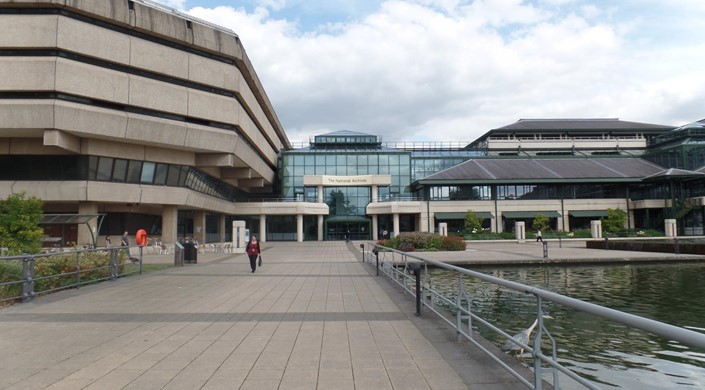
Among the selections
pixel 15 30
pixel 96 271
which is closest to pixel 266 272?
pixel 96 271

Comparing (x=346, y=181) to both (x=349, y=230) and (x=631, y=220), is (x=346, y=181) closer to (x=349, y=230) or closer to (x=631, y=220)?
(x=349, y=230)

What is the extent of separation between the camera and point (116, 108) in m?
Answer: 35.8

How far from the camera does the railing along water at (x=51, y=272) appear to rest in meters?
10.8

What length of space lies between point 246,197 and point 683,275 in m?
57.2

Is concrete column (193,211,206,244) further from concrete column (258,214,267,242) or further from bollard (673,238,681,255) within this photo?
bollard (673,238,681,255)

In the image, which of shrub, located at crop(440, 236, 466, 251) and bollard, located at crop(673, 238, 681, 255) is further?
shrub, located at crop(440, 236, 466, 251)

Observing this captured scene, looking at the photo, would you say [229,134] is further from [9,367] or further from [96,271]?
[9,367]

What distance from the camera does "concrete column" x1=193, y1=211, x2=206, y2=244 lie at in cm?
4866

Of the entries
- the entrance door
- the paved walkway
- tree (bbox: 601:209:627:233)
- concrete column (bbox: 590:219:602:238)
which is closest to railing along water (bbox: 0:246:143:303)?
the paved walkway

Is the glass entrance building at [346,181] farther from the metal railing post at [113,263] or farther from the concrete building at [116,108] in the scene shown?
the metal railing post at [113,263]

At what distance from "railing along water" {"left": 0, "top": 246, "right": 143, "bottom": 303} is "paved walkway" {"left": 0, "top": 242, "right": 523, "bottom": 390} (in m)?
0.53

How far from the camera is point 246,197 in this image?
6750cm

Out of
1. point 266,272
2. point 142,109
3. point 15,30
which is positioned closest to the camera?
point 266,272

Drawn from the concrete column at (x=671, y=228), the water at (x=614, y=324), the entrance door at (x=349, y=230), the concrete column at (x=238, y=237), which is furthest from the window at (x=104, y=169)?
the concrete column at (x=671, y=228)
